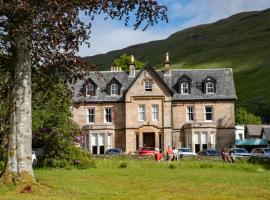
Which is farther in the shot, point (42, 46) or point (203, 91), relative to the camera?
point (203, 91)

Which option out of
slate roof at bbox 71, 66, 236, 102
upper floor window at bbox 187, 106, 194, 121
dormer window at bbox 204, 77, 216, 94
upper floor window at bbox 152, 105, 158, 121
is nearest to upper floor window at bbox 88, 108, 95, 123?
slate roof at bbox 71, 66, 236, 102

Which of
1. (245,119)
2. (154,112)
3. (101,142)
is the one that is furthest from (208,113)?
(245,119)

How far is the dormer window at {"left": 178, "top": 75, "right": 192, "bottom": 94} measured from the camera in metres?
74.9

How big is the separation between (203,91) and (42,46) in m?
54.5

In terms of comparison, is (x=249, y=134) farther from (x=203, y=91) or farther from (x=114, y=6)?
(x=114, y=6)

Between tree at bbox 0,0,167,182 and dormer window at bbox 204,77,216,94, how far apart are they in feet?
170

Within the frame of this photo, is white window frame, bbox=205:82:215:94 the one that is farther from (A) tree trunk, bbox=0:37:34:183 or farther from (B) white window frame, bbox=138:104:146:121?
(A) tree trunk, bbox=0:37:34:183

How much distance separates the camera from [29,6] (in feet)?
65.1

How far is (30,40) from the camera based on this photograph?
70.6 ft

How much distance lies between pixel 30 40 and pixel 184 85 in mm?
54518

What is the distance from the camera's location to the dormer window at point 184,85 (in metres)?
74.9

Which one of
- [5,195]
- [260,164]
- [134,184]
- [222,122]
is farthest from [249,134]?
[5,195]

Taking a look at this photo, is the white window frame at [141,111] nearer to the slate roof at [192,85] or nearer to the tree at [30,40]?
the slate roof at [192,85]

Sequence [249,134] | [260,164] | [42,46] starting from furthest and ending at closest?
[249,134]
[260,164]
[42,46]
